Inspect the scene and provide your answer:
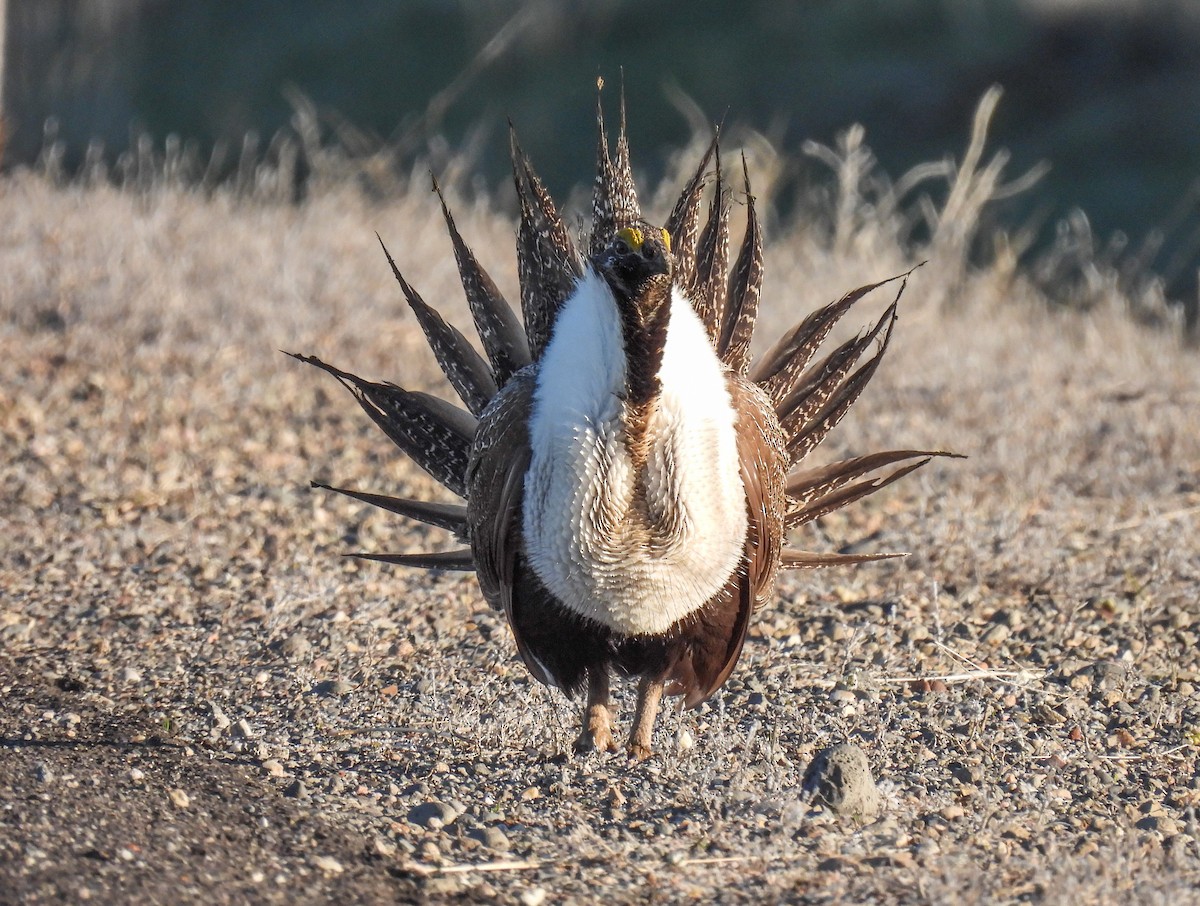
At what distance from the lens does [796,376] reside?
3.63 meters

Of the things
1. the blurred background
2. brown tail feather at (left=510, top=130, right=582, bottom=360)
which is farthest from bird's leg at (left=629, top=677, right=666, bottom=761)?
the blurred background

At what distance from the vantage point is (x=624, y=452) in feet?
8.98

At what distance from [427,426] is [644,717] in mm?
884

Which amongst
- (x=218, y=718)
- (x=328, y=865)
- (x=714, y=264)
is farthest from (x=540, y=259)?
(x=328, y=865)

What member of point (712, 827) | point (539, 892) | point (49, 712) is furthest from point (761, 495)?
point (49, 712)

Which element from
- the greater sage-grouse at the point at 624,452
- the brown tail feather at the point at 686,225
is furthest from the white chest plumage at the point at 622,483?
the brown tail feather at the point at 686,225

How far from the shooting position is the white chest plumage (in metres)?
2.75

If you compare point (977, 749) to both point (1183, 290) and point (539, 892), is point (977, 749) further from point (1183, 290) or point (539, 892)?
point (1183, 290)

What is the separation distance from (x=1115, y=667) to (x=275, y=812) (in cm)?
194

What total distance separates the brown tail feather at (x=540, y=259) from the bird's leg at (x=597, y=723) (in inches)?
29.5

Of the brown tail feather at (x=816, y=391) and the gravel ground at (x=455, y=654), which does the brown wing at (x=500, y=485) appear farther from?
the brown tail feather at (x=816, y=391)

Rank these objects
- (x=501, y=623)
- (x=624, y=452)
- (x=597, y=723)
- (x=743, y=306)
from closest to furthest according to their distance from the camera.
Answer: (x=624, y=452) < (x=597, y=723) < (x=743, y=306) < (x=501, y=623)

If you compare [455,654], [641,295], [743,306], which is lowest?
[455,654]

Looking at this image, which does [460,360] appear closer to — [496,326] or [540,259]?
[496,326]
